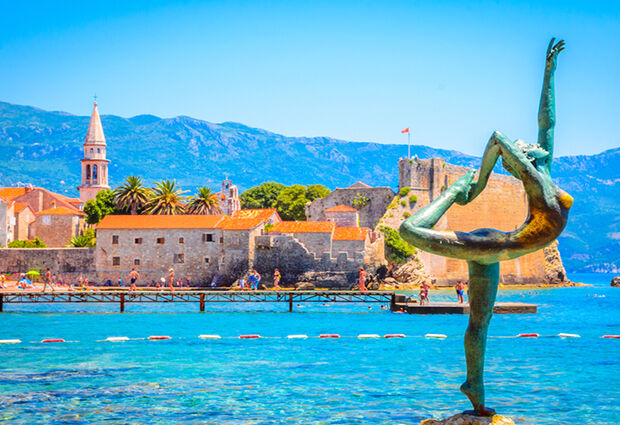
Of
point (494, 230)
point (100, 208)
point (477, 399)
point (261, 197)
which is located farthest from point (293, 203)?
point (494, 230)

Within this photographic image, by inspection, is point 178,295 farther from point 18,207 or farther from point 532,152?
point 18,207

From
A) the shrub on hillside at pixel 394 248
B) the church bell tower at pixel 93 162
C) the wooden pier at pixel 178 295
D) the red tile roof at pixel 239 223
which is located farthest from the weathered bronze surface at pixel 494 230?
the church bell tower at pixel 93 162

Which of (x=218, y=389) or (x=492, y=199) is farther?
(x=492, y=199)

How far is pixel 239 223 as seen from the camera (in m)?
62.7

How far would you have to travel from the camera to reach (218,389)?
17422 mm

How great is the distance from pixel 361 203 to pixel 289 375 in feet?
192

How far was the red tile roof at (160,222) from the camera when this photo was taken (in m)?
62.2

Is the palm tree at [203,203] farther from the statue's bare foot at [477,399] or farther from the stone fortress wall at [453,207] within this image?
the statue's bare foot at [477,399]

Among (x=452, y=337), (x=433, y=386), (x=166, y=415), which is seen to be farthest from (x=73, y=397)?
(x=452, y=337)

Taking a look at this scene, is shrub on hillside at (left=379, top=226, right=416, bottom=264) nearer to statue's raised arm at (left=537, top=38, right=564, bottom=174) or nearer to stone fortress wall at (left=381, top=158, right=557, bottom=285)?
stone fortress wall at (left=381, top=158, right=557, bottom=285)

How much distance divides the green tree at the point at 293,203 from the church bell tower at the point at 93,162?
21139 mm

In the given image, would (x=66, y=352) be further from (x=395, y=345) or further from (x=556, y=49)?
(x=556, y=49)

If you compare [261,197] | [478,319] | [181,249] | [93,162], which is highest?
[93,162]

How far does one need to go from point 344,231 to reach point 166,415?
49705mm
